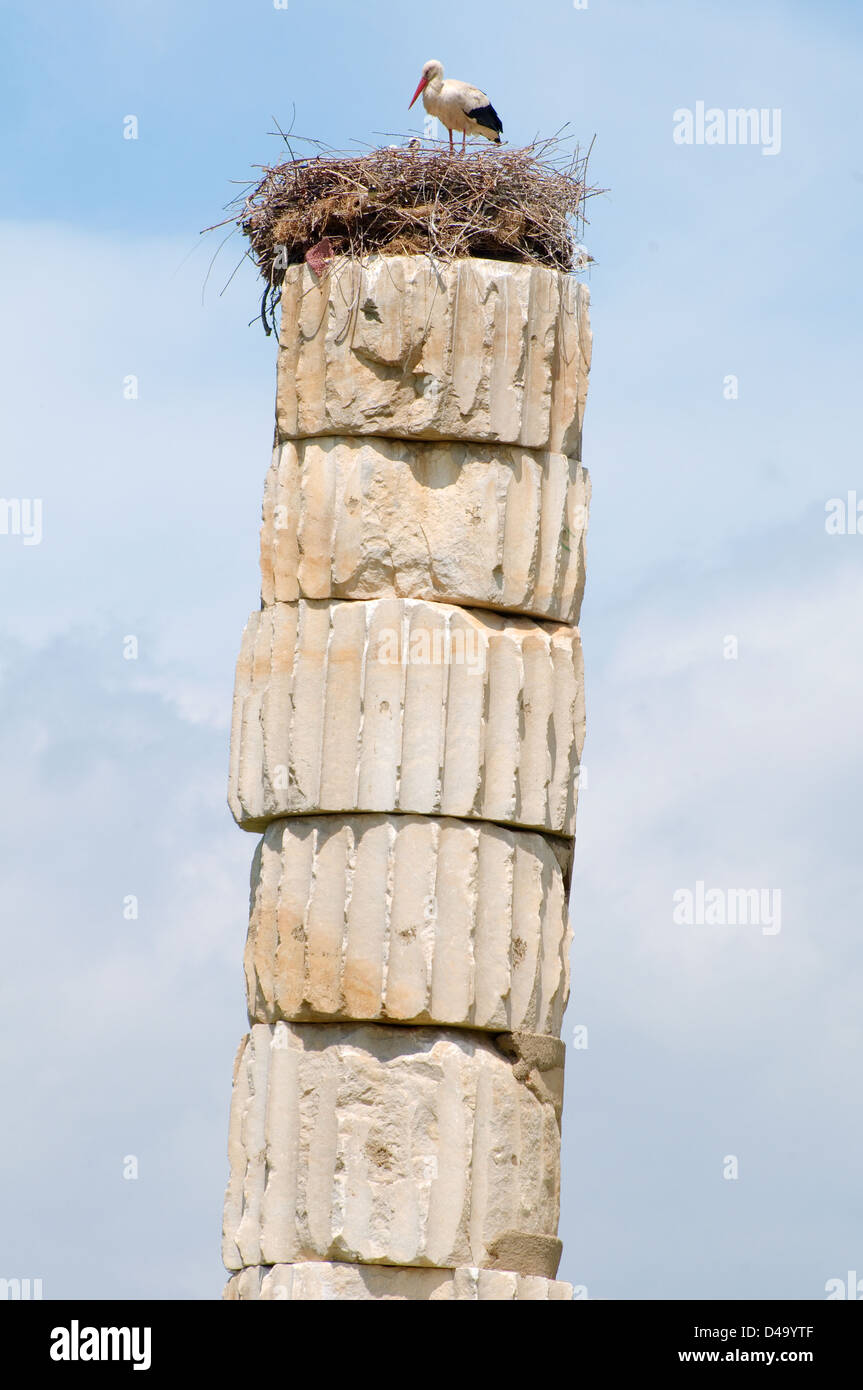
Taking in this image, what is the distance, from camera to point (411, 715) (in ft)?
40.7

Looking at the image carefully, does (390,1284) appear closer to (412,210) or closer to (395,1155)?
(395,1155)

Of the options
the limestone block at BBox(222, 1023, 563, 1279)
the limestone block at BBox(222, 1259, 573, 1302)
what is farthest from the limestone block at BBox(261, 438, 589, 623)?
the limestone block at BBox(222, 1259, 573, 1302)

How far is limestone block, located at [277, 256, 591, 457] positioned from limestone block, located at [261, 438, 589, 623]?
0.40 feet

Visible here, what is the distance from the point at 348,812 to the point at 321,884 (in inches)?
14.7

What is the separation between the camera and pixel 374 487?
12711 millimetres

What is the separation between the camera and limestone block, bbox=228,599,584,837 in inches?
487

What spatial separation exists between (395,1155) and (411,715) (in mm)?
2097

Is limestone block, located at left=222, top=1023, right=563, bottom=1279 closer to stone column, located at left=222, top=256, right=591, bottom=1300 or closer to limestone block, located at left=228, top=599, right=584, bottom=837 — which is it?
stone column, located at left=222, top=256, right=591, bottom=1300

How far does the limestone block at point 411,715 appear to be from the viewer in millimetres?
12367

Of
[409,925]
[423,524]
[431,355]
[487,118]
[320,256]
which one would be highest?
[487,118]

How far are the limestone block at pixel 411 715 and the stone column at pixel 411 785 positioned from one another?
0.01 m

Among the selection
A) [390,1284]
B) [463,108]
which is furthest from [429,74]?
[390,1284]

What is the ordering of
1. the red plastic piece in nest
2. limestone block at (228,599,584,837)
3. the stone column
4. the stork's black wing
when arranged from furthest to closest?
the stork's black wing
the red plastic piece in nest
limestone block at (228,599,584,837)
the stone column
